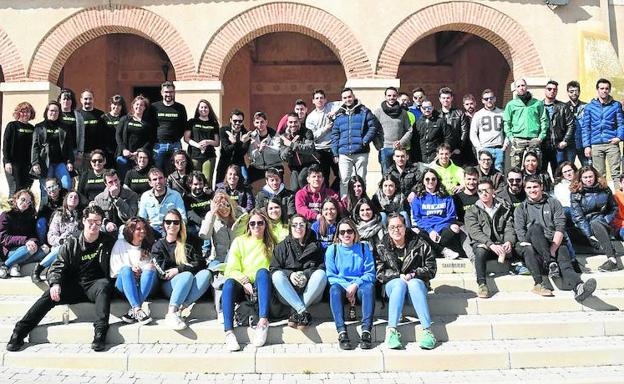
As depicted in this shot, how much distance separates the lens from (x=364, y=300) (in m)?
4.86

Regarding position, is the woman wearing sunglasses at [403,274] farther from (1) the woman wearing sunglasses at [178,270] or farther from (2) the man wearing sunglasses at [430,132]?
(2) the man wearing sunglasses at [430,132]

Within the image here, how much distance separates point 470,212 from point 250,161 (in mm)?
3238

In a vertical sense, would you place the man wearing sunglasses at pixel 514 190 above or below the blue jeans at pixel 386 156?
below

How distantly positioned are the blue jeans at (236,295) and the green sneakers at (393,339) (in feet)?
3.74

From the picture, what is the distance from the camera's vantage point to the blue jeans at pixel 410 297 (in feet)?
15.9

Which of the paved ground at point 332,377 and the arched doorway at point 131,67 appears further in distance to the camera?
the arched doorway at point 131,67

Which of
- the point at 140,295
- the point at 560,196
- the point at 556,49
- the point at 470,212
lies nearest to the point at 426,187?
the point at 470,212

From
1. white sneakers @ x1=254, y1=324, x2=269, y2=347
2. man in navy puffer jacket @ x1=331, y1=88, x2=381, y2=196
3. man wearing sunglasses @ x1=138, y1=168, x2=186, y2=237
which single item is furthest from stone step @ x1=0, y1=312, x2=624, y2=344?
man in navy puffer jacket @ x1=331, y1=88, x2=381, y2=196

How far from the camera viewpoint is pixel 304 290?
5.12 metres

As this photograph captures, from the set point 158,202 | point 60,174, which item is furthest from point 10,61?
point 158,202

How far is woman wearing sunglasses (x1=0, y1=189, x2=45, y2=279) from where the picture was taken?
20.2ft

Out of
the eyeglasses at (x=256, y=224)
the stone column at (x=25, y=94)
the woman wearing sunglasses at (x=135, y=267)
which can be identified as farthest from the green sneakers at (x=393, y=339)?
the stone column at (x=25, y=94)

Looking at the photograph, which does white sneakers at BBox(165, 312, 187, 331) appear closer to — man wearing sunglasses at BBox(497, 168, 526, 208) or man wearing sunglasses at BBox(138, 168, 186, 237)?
man wearing sunglasses at BBox(138, 168, 186, 237)

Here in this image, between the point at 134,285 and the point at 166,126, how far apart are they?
3.09m
